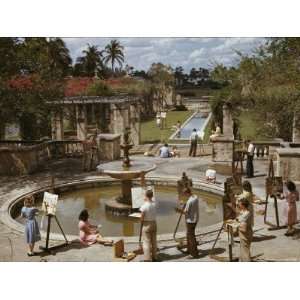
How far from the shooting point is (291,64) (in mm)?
13344

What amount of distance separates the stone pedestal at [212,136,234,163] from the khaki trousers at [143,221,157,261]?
10.7 metres

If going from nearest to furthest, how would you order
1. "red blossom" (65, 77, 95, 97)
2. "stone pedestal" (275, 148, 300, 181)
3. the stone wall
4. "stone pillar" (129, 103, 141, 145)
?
1. "stone pedestal" (275, 148, 300, 181)
2. the stone wall
3. "stone pillar" (129, 103, 141, 145)
4. "red blossom" (65, 77, 95, 97)

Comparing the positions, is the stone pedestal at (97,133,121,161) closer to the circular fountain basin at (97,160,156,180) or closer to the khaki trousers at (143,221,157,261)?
the circular fountain basin at (97,160,156,180)

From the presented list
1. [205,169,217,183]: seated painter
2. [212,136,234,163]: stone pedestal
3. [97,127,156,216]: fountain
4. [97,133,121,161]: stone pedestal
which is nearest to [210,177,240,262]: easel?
[97,127,156,216]: fountain

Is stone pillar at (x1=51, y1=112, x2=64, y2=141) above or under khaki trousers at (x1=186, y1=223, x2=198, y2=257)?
above

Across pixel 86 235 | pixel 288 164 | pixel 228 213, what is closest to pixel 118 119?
pixel 288 164

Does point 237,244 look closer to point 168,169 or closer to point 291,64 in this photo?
point 291,64

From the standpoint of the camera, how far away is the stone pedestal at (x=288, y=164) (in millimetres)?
15461

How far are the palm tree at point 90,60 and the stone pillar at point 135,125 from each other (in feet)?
50.6

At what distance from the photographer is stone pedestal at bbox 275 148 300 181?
1546 centimetres

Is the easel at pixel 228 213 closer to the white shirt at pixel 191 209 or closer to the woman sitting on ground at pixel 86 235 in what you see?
the white shirt at pixel 191 209

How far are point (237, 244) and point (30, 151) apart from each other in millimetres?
9631

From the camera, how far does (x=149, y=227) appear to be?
9312 mm

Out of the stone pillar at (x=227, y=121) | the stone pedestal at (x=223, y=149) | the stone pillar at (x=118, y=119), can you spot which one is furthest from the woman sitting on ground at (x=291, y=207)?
the stone pillar at (x=118, y=119)
